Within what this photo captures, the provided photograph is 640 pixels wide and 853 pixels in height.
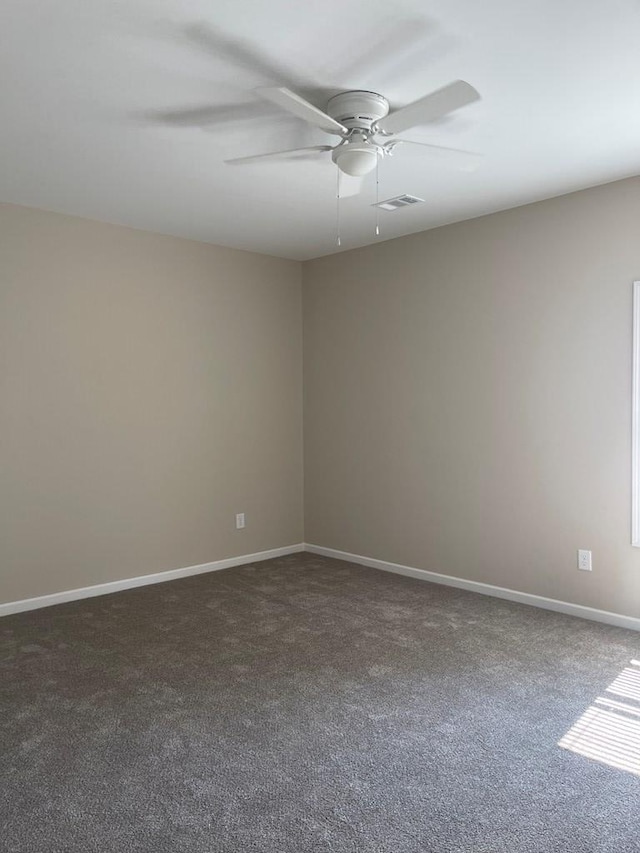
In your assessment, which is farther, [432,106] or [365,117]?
[365,117]

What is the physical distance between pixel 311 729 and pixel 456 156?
279 cm

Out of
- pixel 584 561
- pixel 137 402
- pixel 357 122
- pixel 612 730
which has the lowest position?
pixel 612 730

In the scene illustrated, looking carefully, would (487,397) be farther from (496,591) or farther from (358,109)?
(358,109)

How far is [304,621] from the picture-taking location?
13.0 ft

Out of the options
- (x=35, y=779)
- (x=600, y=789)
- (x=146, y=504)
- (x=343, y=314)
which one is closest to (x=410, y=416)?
(x=343, y=314)

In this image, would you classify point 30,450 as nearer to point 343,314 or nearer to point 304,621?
point 304,621

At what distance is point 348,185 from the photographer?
3643 mm

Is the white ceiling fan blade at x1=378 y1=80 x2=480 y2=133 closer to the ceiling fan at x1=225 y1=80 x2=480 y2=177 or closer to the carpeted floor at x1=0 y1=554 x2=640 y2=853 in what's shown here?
the ceiling fan at x1=225 y1=80 x2=480 y2=177

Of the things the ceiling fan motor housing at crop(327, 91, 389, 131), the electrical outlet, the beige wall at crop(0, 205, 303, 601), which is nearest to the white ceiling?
the ceiling fan motor housing at crop(327, 91, 389, 131)

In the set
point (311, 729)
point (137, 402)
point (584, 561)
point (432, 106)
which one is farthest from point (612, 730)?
point (137, 402)

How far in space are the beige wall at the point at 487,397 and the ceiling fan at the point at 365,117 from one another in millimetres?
1188

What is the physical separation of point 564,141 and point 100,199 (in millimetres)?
2667

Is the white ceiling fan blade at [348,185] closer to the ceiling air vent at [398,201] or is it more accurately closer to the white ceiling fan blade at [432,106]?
the ceiling air vent at [398,201]

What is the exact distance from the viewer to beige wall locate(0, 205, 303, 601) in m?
4.20
